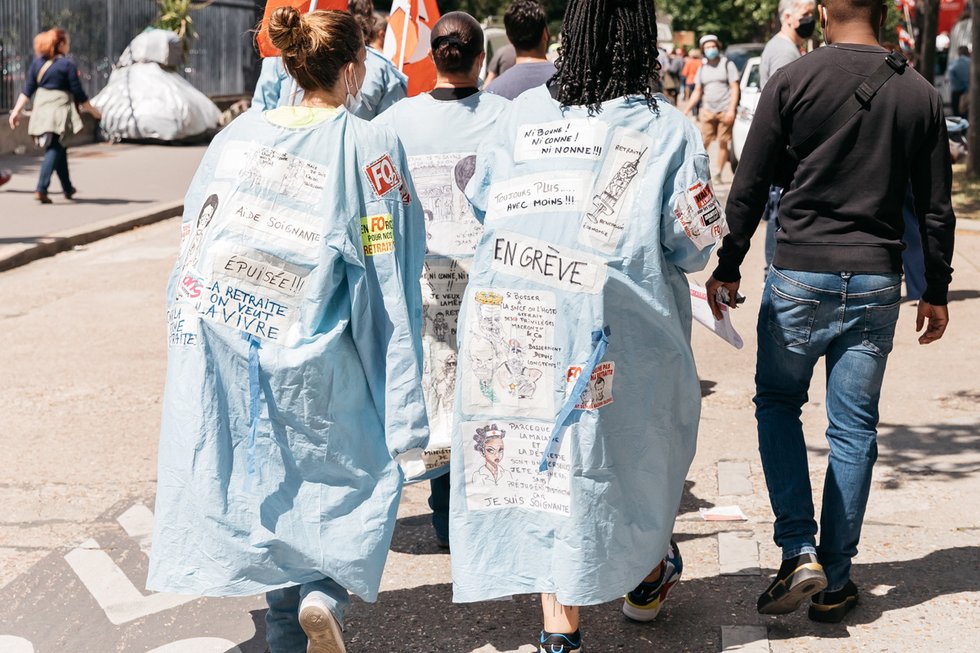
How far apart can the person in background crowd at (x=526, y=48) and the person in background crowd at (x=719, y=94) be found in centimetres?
992

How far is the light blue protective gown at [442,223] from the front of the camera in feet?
14.3

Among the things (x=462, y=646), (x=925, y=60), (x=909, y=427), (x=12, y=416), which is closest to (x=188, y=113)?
(x=925, y=60)

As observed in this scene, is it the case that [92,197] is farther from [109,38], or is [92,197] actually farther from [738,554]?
[738,554]

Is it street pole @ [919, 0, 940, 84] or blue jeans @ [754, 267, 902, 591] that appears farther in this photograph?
street pole @ [919, 0, 940, 84]

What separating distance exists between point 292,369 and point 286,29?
2.83ft

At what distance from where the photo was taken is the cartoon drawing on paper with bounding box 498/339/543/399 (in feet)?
11.4

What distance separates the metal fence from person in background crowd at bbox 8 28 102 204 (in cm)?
190

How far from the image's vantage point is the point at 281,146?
339 centimetres

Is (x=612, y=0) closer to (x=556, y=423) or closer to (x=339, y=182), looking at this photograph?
(x=339, y=182)

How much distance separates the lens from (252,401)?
3355mm

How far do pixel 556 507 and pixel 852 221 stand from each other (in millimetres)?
1142

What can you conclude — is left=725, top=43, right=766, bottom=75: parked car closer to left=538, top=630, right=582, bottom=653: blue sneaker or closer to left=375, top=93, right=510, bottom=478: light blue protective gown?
left=375, top=93, right=510, bottom=478: light blue protective gown

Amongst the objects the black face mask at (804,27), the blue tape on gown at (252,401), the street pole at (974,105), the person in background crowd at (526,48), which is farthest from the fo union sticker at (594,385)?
the street pole at (974,105)

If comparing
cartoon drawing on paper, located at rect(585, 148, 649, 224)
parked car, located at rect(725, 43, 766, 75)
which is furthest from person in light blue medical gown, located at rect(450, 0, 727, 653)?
parked car, located at rect(725, 43, 766, 75)
